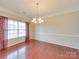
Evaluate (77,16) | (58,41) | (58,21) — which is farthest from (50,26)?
(77,16)

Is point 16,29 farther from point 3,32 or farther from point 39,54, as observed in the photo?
point 39,54

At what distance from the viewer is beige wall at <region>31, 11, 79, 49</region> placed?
5.25 meters

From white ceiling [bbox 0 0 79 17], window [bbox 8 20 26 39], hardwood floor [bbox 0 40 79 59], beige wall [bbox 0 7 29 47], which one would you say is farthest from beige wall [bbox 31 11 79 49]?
beige wall [bbox 0 7 29 47]

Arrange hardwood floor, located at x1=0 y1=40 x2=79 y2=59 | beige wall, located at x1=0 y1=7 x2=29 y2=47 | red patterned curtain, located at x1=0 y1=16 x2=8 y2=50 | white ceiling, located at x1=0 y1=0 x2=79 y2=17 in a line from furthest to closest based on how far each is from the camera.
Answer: beige wall, located at x1=0 y1=7 x2=29 y2=47, red patterned curtain, located at x1=0 y1=16 x2=8 y2=50, white ceiling, located at x1=0 y1=0 x2=79 y2=17, hardwood floor, located at x1=0 y1=40 x2=79 y2=59

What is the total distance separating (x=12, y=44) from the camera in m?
6.22

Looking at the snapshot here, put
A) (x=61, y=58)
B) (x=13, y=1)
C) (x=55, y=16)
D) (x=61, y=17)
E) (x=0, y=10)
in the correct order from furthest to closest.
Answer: (x=55, y=16), (x=61, y=17), (x=0, y=10), (x=13, y=1), (x=61, y=58)

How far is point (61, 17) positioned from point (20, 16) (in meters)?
3.41

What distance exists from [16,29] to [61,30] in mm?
3690

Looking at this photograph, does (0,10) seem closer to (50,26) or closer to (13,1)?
(13,1)

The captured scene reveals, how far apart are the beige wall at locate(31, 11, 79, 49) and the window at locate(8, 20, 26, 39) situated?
163 cm

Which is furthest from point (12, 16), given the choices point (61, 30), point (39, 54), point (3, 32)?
point (61, 30)

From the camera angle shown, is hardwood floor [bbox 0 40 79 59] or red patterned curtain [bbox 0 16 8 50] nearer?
hardwood floor [bbox 0 40 79 59]

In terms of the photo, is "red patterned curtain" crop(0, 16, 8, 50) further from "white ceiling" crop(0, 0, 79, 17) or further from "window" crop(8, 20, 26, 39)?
"white ceiling" crop(0, 0, 79, 17)

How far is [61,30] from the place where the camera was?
6.13m
